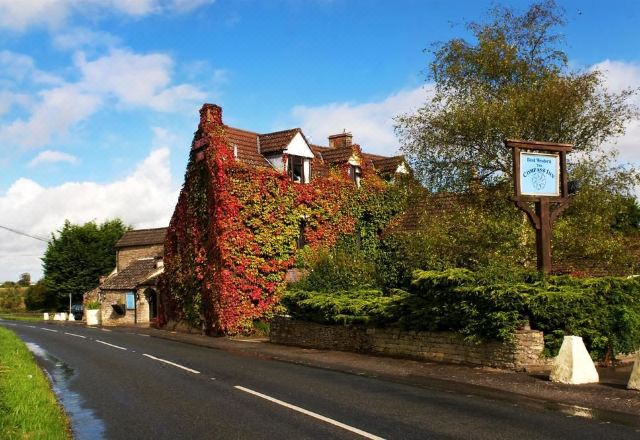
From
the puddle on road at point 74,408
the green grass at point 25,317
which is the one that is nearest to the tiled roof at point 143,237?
the green grass at point 25,317

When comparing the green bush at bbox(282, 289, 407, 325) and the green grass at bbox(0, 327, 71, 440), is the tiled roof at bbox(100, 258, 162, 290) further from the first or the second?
the green grass at bbox(0, 327, 71, 440)

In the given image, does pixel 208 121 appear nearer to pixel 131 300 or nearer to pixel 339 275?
pixel 339 275

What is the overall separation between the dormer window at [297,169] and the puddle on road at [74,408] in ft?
53.9

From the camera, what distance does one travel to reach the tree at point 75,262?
65.1 m

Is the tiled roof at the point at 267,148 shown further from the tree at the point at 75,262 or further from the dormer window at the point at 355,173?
the tree at the point at 75,262

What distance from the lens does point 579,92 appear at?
20234 mm

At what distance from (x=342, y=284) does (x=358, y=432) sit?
14.7 m

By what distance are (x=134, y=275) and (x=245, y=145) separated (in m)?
18.7

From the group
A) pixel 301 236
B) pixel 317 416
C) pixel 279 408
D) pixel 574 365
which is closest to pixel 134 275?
pixel 301 236

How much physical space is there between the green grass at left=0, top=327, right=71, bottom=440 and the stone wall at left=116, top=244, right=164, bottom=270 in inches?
1458

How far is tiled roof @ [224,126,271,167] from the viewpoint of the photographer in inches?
1158

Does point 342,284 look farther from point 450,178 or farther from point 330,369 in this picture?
point 330,369

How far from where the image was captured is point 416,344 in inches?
623

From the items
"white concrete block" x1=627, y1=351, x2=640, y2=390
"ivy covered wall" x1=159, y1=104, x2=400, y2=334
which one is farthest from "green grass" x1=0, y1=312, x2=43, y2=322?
"white concrete block" x1=627, y1=351, x2=640, y2=390
